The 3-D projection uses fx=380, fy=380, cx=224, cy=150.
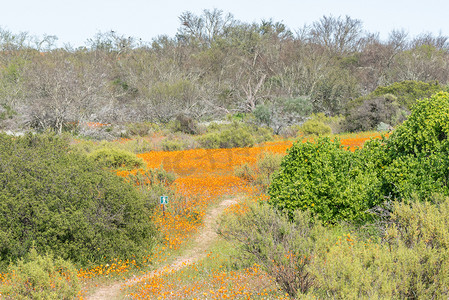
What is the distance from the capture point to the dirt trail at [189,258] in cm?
598

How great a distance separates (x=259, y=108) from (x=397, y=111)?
848cm

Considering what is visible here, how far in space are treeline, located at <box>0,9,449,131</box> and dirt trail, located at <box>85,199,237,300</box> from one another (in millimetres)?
14259

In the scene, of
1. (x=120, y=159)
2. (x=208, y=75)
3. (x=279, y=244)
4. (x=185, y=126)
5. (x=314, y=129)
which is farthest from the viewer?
(x=208, y=75)

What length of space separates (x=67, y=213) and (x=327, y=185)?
4.56 metres

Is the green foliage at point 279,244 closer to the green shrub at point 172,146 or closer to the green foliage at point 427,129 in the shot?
the green foliage at point 427,129

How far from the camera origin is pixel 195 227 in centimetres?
875

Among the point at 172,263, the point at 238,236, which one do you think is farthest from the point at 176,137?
the point at 238,236

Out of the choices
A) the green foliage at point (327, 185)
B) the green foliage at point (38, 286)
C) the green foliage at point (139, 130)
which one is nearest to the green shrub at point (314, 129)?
the green foliage at point (139, 130)

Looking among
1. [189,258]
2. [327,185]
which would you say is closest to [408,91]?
[327,185]

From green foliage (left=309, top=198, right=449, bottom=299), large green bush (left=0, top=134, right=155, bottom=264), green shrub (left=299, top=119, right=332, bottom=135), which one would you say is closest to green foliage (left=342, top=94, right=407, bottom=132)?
green shrub (left=299, top=119, right=332, bottom=135)

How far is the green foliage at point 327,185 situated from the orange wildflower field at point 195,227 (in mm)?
1655

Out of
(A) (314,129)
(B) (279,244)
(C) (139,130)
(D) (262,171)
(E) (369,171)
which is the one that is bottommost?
(B) (279,244)

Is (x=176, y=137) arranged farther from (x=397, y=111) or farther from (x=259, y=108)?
(x=397, y=111)

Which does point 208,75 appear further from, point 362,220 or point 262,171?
point 362,220
